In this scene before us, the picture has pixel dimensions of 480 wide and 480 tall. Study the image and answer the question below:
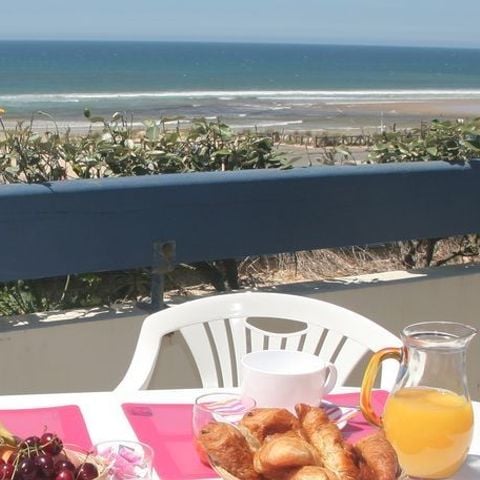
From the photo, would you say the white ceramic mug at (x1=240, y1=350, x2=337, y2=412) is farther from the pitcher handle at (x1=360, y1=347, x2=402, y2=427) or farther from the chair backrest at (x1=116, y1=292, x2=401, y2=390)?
the chair backrest at (x1=116, y1=292, x2=401, y2=390)

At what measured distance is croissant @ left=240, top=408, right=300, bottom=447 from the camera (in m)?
1.67

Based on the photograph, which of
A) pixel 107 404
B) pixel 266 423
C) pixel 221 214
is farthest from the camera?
pixel 221 214

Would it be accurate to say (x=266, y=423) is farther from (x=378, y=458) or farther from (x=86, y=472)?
(x=86, y=472)

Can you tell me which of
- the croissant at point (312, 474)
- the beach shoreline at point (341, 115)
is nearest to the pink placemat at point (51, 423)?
the croissant at point (312, 474)

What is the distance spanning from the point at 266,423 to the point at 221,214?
2466mm

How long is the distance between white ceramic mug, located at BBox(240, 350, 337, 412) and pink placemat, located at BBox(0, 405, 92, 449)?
36 centimetres

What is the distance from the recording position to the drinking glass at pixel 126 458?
1.67 metres

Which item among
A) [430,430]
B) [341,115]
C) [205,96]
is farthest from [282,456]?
[205,96]

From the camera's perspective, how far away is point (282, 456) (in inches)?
59.1

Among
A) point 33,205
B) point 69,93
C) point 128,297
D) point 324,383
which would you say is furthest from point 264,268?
point 69,93

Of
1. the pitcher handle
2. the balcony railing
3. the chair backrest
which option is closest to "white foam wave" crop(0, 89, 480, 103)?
the balcony railing

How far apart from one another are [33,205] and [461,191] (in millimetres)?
2214

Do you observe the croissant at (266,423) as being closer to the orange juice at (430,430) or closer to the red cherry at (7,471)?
the orange juice at (430,430)

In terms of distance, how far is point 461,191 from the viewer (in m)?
4.73
